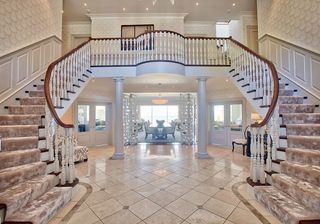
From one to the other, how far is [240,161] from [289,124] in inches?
91.5

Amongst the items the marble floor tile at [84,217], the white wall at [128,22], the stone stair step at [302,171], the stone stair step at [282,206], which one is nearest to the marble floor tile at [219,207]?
the stone stair step at [282,206]

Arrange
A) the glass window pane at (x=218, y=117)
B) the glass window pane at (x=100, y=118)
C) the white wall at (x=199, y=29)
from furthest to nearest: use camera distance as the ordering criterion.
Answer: the glass window pane at (x=100, y=118), the glass window pane at (x=218, y=117), the white wall at (x=199, y=29)

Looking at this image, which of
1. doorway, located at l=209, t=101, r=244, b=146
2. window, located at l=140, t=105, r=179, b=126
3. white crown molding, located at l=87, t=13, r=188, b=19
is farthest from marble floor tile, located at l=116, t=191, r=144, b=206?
window, located at l=140, t=105, r=179, b=126

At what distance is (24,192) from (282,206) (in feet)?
9.48

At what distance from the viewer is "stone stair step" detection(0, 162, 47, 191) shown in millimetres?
1964

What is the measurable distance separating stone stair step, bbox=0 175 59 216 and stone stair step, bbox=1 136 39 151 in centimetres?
55

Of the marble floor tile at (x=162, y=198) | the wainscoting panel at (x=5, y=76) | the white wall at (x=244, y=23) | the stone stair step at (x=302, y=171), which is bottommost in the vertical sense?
the marble floor tile at (x=162, y=198)

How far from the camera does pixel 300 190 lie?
192 cm

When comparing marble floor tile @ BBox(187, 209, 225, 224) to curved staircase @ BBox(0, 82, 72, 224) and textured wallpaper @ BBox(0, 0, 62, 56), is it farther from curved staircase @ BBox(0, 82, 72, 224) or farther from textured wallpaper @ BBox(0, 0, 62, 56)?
textured wallpaper @ BBox(0, 0, 62, 56)

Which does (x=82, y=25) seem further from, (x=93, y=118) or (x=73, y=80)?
(x=73, y=80)

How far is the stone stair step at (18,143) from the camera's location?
2.43 m

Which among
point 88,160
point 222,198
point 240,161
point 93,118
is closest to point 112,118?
point 93,118

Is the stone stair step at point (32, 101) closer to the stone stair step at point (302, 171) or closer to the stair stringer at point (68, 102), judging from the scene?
the stair stringer at point (68, 102)

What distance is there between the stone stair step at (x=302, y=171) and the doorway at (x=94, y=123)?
267 inches
